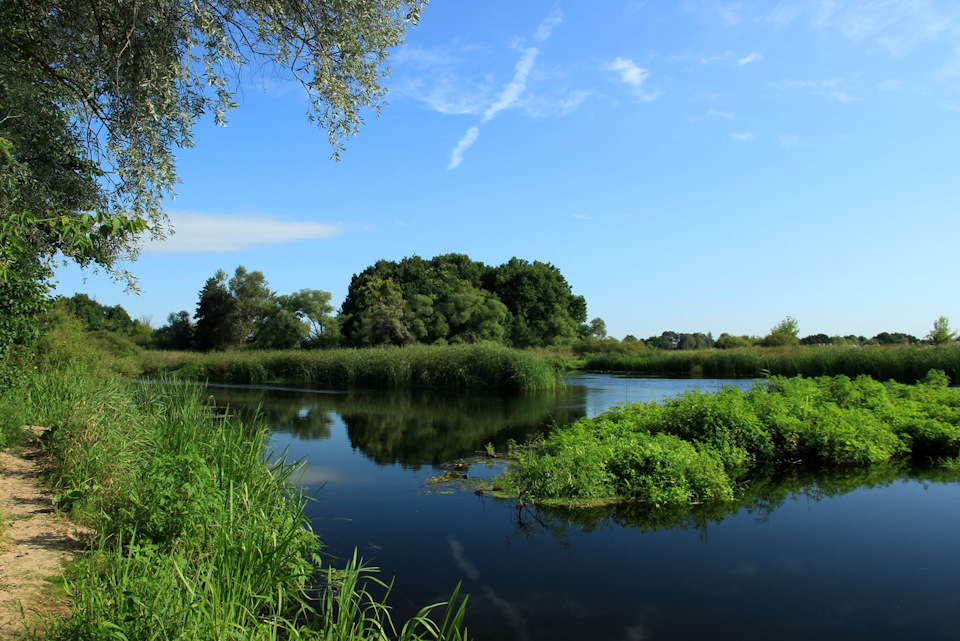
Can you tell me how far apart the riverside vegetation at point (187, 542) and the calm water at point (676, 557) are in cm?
72

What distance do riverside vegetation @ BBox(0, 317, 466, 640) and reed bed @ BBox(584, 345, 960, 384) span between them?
15.8 metres

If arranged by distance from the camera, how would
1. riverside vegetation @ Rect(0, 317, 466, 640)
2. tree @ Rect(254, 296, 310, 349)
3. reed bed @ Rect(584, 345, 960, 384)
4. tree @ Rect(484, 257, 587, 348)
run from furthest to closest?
tree @ Rect(484, 257, 587, 348)
tree @ Rect(254, 296, 310, 349)
reed bed @ Rect(584, 345, 960, 384)
riverside vegetation @ Rect(0, 317, 466, 640)

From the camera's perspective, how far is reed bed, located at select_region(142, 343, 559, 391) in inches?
1058

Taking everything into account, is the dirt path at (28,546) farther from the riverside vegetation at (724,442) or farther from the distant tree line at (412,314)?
the distant tree line at (412,314)

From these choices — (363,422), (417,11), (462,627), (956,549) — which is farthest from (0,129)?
(363,422)

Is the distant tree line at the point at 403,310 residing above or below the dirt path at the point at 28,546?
above

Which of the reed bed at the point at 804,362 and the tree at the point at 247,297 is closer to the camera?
the reed bed at the point at 804,362

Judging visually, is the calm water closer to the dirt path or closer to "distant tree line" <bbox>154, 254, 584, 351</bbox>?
the dirt path

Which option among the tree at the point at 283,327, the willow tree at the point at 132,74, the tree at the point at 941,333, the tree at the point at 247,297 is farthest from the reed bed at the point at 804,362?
the tree at the point at 247,297

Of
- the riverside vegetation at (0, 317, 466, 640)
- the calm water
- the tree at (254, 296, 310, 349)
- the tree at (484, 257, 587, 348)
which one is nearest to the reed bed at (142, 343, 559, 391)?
the tree at (254, 296, 310, 349)

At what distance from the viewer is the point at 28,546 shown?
197 inches

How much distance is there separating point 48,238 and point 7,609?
4791mm

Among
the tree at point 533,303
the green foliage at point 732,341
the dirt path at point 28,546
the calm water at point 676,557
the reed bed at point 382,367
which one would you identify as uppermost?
the tree at point 533,303

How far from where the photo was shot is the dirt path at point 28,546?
3.93 metres
